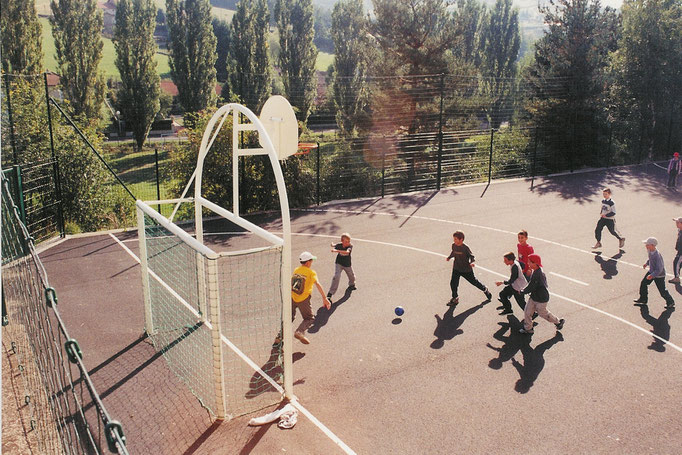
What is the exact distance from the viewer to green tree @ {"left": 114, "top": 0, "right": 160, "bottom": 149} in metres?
44.5

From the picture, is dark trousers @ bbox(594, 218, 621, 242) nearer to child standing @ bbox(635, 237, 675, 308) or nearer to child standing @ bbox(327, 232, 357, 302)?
child standing @ bbox(635, 237, 675, 308)

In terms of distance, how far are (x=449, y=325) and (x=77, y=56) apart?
39.7 m

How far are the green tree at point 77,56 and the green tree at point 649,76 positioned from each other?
114 feet

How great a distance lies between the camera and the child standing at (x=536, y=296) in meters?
9.75

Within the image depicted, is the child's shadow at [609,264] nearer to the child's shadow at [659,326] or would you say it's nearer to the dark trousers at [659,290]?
the dark trousers at [659,290]

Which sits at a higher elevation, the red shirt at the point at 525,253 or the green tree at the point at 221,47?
the green tree at the point at 221,47

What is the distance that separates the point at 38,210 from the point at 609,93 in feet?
87.6

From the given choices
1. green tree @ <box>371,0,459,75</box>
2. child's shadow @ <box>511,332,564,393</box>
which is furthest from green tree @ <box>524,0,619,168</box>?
child's shadow @ <box>511,332,564,393</box>

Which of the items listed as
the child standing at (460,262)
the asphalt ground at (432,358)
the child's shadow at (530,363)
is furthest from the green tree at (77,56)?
the child's shadow at (530,363)

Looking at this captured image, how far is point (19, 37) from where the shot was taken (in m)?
35.2

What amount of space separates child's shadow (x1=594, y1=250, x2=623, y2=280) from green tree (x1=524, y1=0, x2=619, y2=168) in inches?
526

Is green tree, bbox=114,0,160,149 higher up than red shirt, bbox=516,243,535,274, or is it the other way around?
green tree, bbox=114,0,160,149

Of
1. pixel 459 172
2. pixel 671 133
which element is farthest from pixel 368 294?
pixel 671 133

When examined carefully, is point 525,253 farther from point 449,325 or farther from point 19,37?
point 19,37
